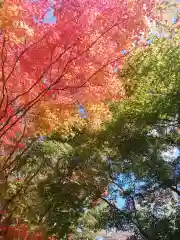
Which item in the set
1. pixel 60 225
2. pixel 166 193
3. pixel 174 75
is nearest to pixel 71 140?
pixel 60 225

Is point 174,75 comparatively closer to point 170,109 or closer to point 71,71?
point 170,109

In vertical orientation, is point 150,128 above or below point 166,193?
above

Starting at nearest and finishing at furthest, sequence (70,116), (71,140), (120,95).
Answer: (70,116) < (120,95) < (71,140)

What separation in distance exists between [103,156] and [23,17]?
5.87 meters

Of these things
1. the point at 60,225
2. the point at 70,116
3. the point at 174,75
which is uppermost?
the point at 174,75

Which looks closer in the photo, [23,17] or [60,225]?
[23,17]

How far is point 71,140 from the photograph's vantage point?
42.4 ft

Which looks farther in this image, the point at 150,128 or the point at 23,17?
the point at 150,128

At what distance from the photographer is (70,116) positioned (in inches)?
318

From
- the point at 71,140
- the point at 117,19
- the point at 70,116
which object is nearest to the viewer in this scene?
the point at 117,19

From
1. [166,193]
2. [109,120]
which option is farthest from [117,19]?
[166,193]

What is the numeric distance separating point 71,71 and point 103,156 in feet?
16.1

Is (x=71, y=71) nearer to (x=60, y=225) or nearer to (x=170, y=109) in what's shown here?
(x=170, y=109)

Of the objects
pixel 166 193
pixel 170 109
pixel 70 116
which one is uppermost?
pixel 170 109
